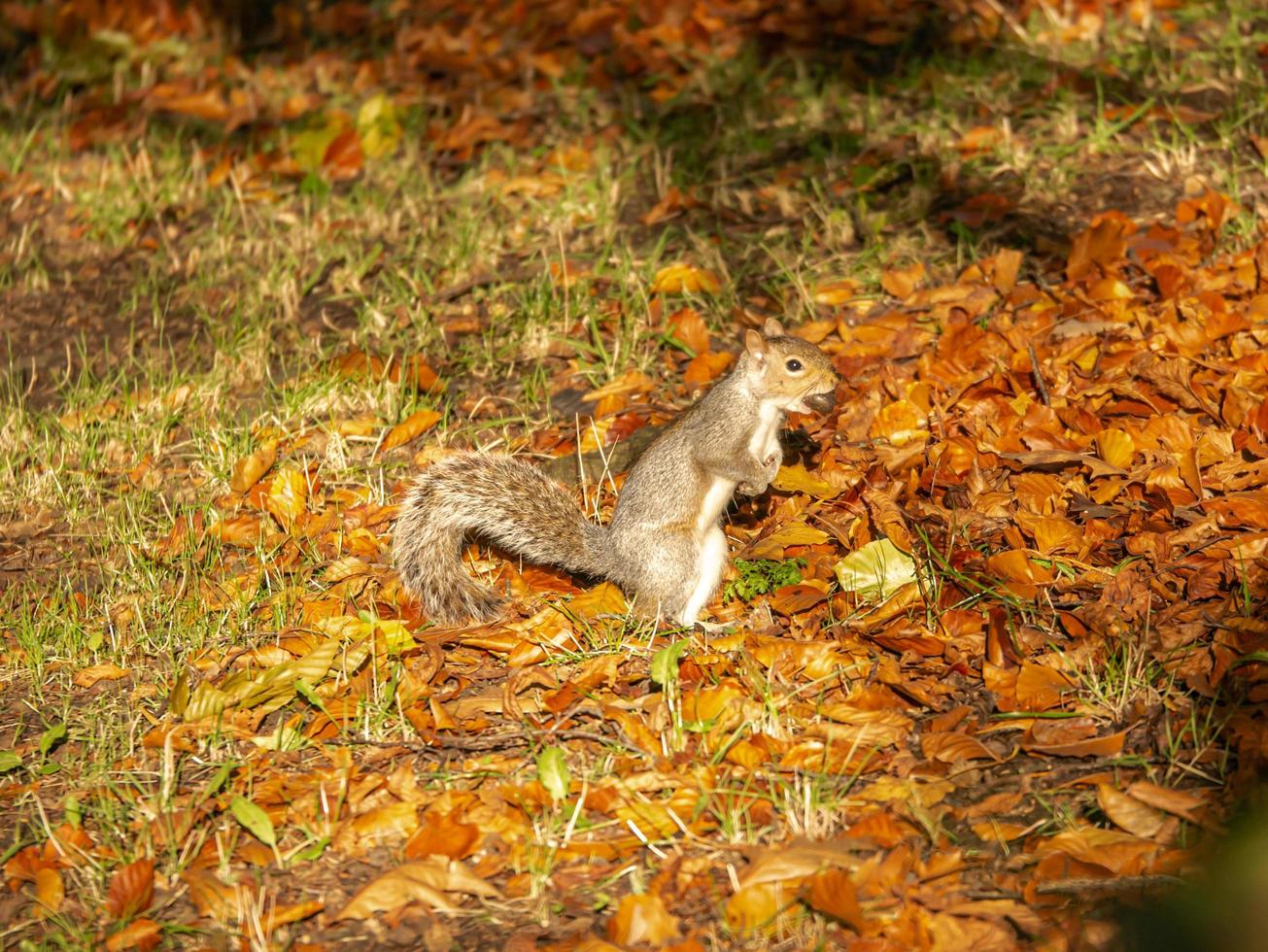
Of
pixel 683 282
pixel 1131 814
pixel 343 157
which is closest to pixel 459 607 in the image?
pixel 1131 814

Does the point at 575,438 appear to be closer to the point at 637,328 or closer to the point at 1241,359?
the point at 637,328

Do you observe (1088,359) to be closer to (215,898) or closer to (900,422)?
(900,422)

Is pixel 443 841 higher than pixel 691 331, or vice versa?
pixel 691 331

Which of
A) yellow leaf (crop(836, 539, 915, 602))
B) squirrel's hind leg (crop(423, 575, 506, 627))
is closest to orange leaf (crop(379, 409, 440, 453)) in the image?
squirrel's hind leg (crop(423, 575, 506, 627))

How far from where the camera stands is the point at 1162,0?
6543 mm

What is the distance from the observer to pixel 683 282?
511 cm

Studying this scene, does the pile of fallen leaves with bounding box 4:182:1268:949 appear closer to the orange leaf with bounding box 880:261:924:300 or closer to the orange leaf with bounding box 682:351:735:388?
the orange leaf with bounding box 682:351:735:388

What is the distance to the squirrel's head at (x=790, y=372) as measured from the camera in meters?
3.62

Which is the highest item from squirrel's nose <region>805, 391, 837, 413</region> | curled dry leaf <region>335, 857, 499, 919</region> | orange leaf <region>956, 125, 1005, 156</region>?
orange leaf <region>956, 125, 1005, 156</region>

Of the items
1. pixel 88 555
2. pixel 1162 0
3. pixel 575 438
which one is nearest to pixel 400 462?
pixel 575 438

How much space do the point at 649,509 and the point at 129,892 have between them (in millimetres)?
1533

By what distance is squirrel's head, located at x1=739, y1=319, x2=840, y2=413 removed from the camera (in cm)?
362

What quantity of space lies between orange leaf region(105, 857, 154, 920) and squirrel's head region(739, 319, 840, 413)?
6.23 feet

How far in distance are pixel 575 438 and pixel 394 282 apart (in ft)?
4.52
